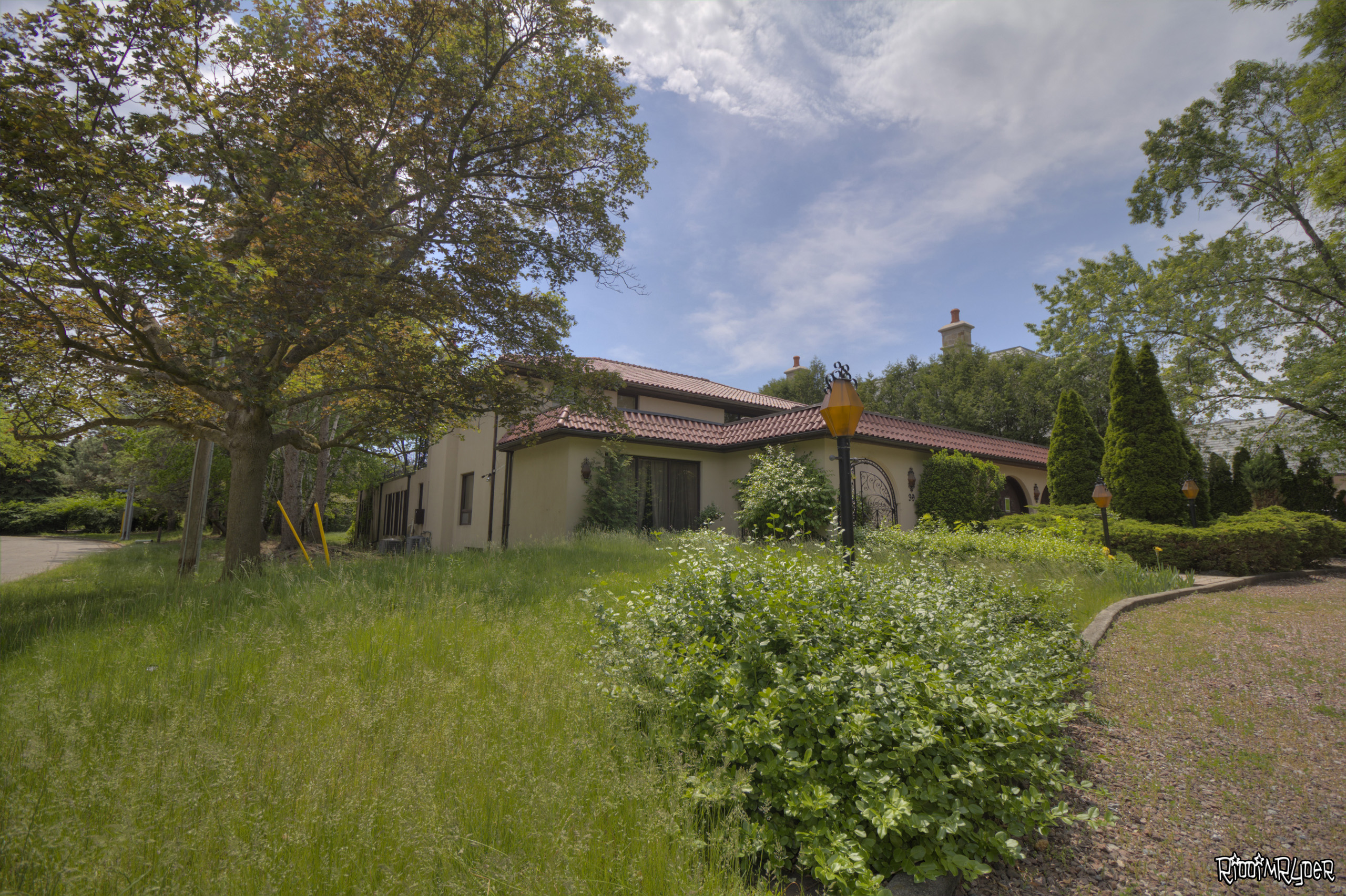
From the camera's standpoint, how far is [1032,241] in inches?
454

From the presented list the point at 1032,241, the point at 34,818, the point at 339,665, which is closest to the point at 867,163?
the point at 1032,241

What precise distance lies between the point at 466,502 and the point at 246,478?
10.4 metres

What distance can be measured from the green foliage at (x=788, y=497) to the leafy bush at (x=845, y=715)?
6793 mm

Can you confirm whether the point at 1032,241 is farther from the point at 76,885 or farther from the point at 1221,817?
the point at 76,885

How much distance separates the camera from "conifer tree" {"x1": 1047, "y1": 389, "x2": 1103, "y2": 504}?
576 inches

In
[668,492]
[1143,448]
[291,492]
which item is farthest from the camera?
[291,492]

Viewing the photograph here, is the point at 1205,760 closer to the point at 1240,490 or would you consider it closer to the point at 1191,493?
the point at 1191,493

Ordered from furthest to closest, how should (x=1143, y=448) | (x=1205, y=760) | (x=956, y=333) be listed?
(x=956, y=333) < (x=1143, y=448) < (x=1205, y=760)

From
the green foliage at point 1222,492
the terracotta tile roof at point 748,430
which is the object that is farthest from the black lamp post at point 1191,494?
the green foliage at point 1222,492

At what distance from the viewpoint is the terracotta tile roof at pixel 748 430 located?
12391 mm

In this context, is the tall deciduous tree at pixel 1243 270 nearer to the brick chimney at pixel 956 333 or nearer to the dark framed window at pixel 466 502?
the brick chimney at pixel 956 333

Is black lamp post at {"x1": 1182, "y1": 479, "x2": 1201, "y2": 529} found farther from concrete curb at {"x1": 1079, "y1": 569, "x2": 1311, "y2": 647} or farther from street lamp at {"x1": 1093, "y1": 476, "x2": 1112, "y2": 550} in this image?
street lamp at {"x1": 1093, "y1": 476, "x2": 1112, "y2": 550}

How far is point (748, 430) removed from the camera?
14203mm

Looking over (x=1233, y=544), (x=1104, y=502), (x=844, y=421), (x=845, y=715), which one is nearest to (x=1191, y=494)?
(x=1233, y=544)
